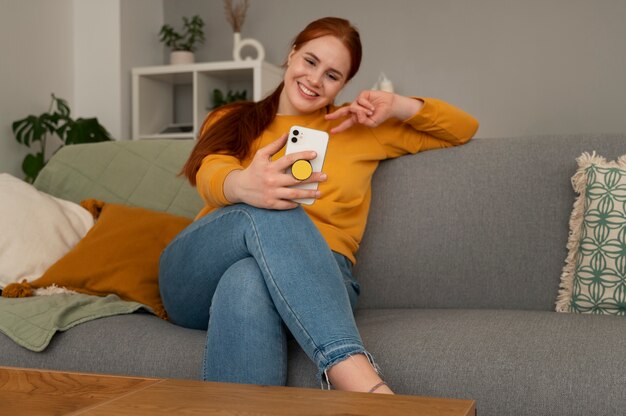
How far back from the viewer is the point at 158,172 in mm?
2223

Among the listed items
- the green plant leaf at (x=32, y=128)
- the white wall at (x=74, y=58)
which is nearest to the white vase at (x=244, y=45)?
the white wall at (x=74, y=58)

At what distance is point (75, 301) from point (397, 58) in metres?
3.00

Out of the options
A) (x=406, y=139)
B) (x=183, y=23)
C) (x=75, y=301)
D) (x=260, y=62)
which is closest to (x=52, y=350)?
(x=75, y=301)

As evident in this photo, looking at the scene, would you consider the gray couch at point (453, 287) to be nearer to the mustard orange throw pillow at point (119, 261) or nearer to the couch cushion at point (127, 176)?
the couch cushion at point (127, 176)

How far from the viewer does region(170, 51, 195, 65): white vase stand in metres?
4.45

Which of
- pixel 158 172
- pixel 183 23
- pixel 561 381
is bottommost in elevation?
pixel 561 381

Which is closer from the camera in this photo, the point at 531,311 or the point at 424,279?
the point at 531,311

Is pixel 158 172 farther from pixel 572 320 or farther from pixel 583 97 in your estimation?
pixel 583 97

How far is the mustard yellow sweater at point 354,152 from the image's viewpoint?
1716 mm

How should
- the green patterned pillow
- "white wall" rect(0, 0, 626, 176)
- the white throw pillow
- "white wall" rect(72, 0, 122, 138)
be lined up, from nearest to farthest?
the green patterned pillow, the white throw pillow, "white wall" rect(0, 0, 626, 176), "white wall" rect(72, 0, 122, 138)

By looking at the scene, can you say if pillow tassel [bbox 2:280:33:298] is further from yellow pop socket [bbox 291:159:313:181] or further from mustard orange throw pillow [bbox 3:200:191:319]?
yellow pop socket [bbox 291:159:313:181]

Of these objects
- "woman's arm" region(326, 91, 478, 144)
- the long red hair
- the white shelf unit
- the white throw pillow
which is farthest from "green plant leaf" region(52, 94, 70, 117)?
"woman's arm" region(326, 91, 478, 144)

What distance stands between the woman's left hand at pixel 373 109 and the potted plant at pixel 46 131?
2277 millimetres

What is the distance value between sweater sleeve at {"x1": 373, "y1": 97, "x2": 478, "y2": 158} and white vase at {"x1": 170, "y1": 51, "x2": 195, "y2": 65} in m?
2.77
